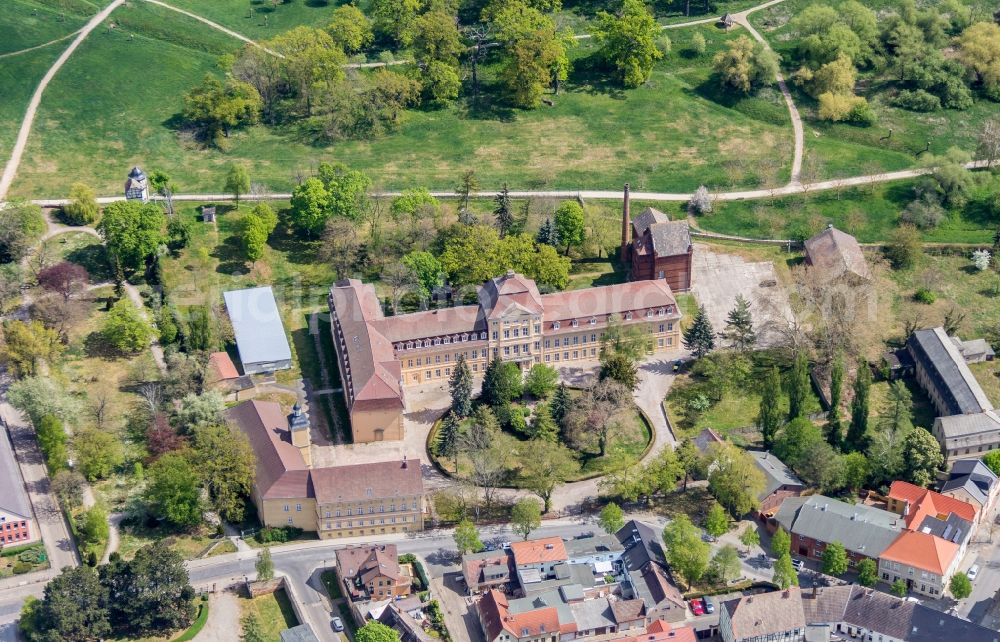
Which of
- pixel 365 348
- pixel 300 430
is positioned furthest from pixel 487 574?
pixel 365 348

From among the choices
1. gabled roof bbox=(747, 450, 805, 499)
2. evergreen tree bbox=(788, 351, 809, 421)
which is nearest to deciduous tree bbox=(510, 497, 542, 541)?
gabled roof bbox=(747, 450, 805, 499)

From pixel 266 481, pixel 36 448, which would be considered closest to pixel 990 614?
pixel 266 481

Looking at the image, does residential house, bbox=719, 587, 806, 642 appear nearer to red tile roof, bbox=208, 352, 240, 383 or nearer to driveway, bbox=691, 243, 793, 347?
driveway, bbox=691, 243, 793, 347

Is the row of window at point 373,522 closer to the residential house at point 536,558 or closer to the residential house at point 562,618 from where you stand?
the residential house at point 536,558

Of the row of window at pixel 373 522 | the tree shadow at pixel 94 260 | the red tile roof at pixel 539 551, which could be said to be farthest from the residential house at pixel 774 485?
the tree shadow at pixel 94 260

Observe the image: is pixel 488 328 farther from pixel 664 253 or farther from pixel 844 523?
pixel 844 523
